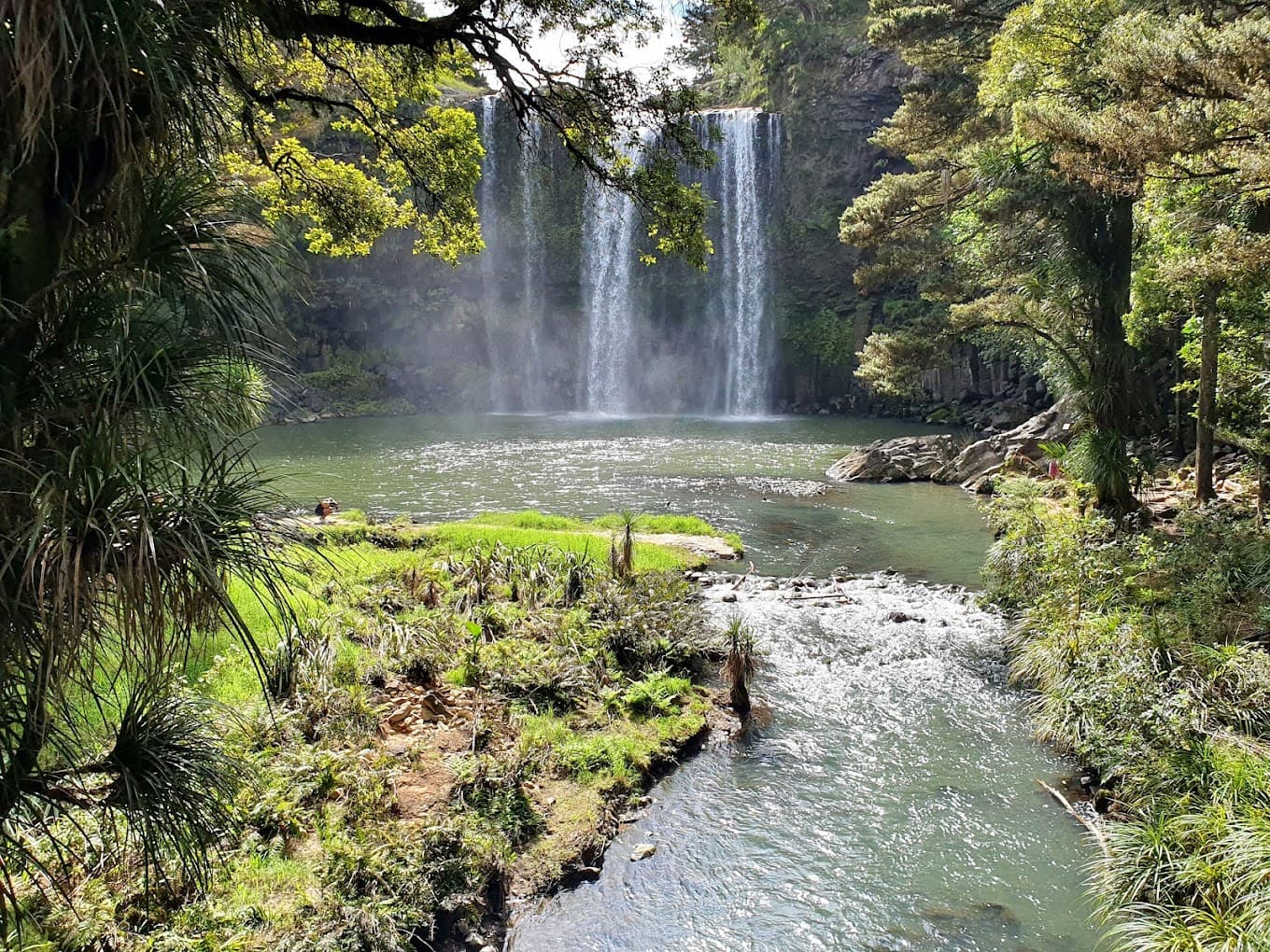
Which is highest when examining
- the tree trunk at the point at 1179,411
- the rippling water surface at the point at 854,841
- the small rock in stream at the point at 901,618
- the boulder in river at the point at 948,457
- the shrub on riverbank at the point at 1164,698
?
the tree trunk at the point at 1179,411

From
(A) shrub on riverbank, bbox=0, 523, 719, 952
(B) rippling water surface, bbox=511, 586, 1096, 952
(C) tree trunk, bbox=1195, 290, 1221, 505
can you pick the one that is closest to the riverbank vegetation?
(A) shrub on riverbank, bbox=0, 523, 719, 952

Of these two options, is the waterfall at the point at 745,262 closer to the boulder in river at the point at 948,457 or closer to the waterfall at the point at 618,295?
the waterfall at the point at 618,295

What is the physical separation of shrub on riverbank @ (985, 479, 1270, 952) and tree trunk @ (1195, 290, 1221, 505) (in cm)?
291

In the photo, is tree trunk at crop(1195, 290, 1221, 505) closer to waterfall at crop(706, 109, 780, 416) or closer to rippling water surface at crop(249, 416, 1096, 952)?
rippling water surface at crop(249, 416, 1096, 952)

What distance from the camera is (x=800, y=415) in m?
42.7

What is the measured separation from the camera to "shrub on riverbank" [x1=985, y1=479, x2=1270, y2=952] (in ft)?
15.0

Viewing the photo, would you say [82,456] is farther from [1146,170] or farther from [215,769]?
[1146,170]

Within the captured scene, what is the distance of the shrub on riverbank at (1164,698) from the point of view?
15.0 feet

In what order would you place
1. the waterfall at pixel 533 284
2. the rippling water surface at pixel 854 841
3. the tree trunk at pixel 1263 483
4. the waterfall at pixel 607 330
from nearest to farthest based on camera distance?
the rippling water surface at pixel 854 841, the tree trunk at pixel 1263 483, the waterfall at pixel 607 330, the waterfall at pixel 533 284

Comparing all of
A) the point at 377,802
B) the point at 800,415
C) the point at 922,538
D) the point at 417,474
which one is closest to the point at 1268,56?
the point at 377,802

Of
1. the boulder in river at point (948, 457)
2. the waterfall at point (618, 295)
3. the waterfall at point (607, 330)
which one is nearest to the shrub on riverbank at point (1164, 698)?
the boulder in river at point (948, 457)

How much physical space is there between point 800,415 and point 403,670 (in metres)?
37.2

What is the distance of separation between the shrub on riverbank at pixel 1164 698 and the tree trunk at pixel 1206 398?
2.91 m

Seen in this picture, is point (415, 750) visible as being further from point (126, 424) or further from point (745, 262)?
point (745, 262)
